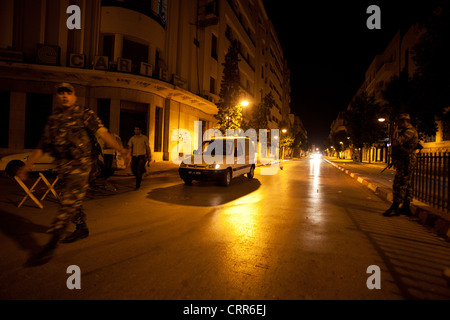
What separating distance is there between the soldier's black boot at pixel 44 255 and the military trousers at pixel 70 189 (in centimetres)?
29

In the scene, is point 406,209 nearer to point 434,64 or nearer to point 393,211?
point 393,211

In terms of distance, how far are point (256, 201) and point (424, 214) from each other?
12.0ft

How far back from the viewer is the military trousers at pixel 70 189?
3.28 m

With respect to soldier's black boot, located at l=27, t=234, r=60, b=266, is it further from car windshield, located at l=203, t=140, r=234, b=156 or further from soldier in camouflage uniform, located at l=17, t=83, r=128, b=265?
car windshield, located at l=203, t=140, r=234, b=156

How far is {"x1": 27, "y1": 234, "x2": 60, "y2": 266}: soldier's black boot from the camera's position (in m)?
2.99

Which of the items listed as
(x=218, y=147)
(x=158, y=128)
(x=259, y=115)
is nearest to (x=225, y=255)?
(x=218, y=147)

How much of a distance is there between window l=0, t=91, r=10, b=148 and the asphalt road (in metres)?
13.9

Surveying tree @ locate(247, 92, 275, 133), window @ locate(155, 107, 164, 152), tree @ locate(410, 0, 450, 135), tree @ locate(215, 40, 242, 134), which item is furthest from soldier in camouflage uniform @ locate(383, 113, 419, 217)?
tree @ locate(247, 92, 275, 133)
